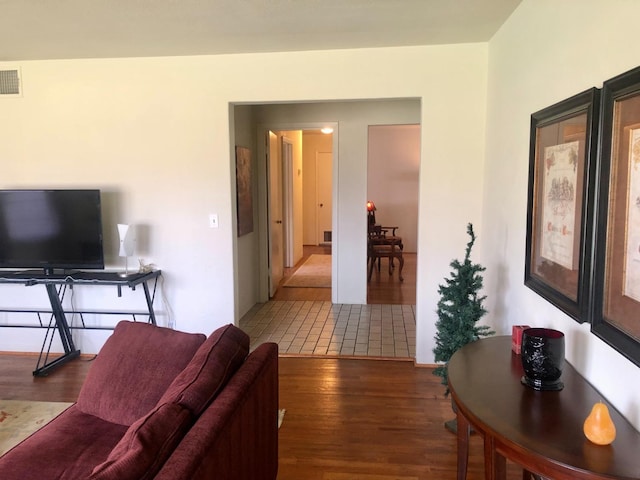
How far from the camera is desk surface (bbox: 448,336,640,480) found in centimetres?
121

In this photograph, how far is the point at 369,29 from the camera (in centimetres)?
297

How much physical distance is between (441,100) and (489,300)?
4.79 feet

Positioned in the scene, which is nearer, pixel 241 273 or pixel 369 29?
pixel 369 29

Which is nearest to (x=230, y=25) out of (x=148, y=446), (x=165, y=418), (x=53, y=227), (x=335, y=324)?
(x=53, y=227)

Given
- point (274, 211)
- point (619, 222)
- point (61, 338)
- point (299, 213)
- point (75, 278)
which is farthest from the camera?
point (299, 213)

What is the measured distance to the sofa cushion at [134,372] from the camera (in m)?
1.94

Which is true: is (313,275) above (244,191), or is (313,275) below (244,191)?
below

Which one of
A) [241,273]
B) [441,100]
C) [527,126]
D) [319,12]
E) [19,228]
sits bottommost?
[241,273]

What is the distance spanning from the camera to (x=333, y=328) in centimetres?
454

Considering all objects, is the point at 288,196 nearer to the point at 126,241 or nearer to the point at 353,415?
the point at 126,241

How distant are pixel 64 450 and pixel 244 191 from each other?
10.9 feet

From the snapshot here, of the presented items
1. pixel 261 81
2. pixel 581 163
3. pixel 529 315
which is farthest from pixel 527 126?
pixel 261 81

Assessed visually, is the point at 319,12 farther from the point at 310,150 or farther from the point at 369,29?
the point at 310,150

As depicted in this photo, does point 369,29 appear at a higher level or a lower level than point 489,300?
higher
